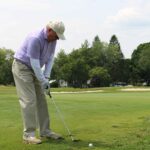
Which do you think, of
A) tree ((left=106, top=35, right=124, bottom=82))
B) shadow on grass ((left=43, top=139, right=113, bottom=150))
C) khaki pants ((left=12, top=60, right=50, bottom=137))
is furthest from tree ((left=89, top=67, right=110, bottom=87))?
shadow on grass ((left=43, top=139, right=113, bottom=150))

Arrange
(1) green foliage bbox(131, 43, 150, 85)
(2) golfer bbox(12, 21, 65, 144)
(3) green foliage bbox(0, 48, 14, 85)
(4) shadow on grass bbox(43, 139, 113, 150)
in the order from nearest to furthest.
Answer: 1. (4) shadow on grass bbox(43, 139, 113, 150)
2. (2) golfer bbox(12, 21, 65, 144)
3. (3) green foliage bbox(0, 48, 14, 85)
4. (1) green foliage bbox(131, 43, 150, 85)

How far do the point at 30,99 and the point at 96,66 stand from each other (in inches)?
3981

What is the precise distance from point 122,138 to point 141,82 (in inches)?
4376

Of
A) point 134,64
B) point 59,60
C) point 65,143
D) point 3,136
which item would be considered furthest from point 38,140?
point 134,64

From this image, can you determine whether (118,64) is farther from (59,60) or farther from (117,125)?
(117,125)

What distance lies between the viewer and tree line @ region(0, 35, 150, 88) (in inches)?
3834

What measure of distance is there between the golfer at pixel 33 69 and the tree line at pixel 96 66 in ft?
279

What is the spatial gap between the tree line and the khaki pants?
8480 cm

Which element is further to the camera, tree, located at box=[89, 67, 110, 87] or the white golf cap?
tree, located at box=[89, 67, 110, 87]

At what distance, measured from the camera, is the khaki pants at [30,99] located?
8422 millimetres

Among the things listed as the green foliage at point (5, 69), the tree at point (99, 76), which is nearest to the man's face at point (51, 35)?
the tree at point (99, 76)

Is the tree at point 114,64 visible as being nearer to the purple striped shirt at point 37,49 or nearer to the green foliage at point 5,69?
the green foliage at point 5,69

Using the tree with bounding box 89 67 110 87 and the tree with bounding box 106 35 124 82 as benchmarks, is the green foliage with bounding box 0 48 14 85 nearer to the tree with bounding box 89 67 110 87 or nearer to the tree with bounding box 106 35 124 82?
the tree with bounding box 89 67 110 87

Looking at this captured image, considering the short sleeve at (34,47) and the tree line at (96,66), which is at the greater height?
the tree line at (96,66)
